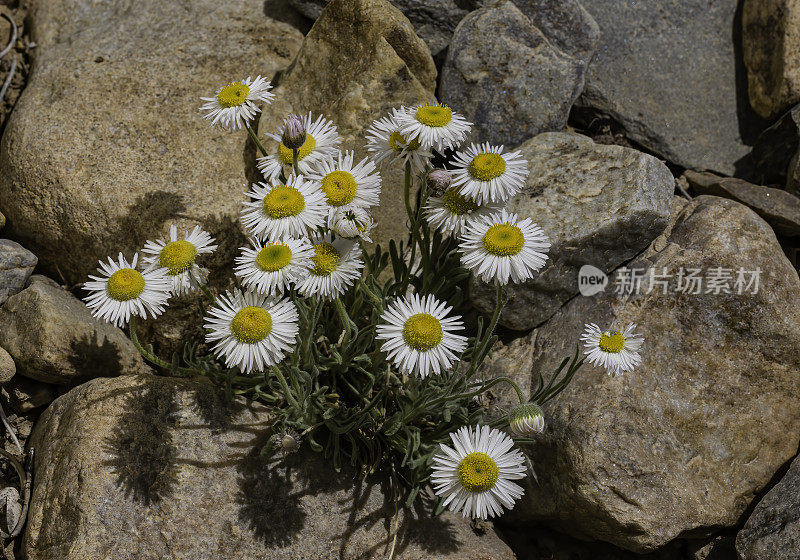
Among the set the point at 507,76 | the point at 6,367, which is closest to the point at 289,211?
the point at 6,367

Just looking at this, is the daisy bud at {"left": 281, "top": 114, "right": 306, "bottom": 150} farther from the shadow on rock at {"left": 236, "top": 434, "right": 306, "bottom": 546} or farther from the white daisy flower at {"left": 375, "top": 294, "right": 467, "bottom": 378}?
the shadow on rock at {"left": 236, "top": 434, "right": 306, "bottom": 546}

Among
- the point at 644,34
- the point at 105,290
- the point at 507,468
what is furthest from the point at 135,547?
the point at 644,34

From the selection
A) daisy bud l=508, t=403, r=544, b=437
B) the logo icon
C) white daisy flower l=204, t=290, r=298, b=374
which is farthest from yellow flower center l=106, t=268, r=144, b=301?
the logo icon

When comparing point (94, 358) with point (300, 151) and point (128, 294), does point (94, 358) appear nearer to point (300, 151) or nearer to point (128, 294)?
point (128, 294)

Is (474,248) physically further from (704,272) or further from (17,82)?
(17,82)

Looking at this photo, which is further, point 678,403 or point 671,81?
point 671,81

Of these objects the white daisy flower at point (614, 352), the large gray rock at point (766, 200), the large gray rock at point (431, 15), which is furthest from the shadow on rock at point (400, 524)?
the large gray rock at point (431, 15)
